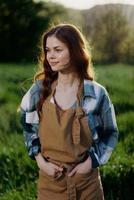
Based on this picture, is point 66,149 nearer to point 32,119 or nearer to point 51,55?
point 32,119

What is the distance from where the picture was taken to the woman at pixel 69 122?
3482 millimetres

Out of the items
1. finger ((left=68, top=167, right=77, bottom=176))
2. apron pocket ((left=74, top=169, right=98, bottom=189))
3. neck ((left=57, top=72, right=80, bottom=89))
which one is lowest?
apron pocket ((left=74, top=169, right=98, bottom=189))

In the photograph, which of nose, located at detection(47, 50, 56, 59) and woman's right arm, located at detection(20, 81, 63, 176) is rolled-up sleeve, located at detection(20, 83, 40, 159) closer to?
woman's right arm, located at detection(20, 81, 63, 176)

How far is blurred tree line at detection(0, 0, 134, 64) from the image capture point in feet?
127

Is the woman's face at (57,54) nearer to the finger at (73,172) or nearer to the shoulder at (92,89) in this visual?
the shoulder at (92,89)

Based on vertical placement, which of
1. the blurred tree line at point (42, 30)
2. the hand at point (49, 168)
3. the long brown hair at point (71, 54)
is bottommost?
the blurred tree line at point (42, 30)

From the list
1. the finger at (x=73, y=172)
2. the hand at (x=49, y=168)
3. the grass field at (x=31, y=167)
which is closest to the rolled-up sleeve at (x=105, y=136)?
the finger at (x=73, y=172)

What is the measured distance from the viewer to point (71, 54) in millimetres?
3564

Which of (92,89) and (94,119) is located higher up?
(92,89)

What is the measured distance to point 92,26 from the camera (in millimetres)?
41344

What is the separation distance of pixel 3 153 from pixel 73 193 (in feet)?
9.52

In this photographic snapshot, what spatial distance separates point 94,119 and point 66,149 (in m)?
0.24

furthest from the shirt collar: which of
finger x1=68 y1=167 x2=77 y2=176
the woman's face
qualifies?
finger x1=68 y1=167 x2=77 y2=176

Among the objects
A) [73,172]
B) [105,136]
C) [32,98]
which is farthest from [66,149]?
[32,98]
